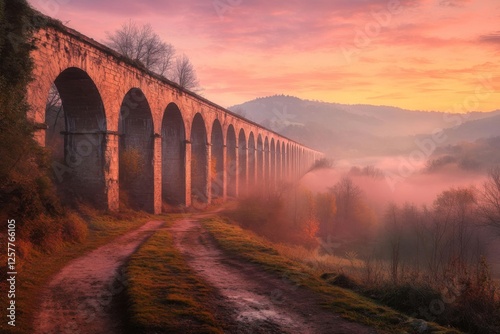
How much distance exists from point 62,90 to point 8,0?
4641 millimetres

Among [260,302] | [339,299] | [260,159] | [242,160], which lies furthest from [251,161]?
[260,302]

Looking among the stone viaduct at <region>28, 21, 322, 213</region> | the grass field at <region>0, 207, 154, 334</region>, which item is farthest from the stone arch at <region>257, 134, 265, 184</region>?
the grass field at <region>0, 207, 154, 334</region>

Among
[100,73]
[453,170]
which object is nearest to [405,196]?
[453,170]

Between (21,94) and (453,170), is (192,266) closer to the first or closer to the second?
(21,94)

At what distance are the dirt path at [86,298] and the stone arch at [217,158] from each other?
63.7 ft

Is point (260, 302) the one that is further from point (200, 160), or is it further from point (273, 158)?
point (273, 158)

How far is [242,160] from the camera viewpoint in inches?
1464

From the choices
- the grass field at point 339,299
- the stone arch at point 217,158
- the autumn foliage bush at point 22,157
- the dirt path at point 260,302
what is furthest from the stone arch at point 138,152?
the stone arch at point 217,158

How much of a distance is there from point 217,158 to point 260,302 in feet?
77.0

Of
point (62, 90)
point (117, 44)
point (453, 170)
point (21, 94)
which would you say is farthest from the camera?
point (453, 170)

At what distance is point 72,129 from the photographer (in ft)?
47.5

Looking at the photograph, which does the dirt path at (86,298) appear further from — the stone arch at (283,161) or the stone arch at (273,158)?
the stone arch at (283,161)

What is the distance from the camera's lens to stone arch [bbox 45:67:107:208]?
558 inches

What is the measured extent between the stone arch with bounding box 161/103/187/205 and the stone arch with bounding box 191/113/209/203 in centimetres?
354
